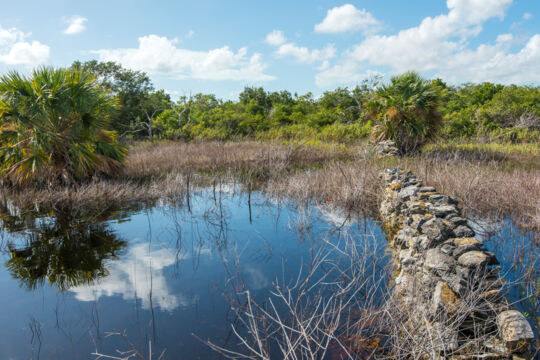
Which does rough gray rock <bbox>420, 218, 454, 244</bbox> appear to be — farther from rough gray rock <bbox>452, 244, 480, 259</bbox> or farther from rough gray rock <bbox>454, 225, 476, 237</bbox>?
rough gray rock <bbox>452, 244, 480, 259</bbox>

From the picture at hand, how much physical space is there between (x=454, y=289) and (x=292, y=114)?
79.1 ft

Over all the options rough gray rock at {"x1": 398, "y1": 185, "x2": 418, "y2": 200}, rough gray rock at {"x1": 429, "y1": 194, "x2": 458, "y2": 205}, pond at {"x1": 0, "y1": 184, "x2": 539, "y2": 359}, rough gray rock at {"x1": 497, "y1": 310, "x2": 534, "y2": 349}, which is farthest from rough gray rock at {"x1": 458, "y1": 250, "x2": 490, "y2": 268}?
rough gray rock at {"x1": 398, "y1": 185, "x2": 418, "y2": 200}

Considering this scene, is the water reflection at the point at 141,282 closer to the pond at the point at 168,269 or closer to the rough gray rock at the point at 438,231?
the pond at the point at 168,269

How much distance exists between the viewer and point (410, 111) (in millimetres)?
13680

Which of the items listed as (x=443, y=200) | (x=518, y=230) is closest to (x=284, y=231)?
(x=443, y=200)

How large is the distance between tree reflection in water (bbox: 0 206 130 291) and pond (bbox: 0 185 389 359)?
0.02m

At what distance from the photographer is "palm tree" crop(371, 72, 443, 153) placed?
13.6 metres

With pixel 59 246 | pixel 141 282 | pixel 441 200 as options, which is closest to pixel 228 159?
pixel 59 246

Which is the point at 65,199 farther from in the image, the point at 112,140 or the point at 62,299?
the point at 62,299

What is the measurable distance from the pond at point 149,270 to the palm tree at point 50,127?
1.46 meters

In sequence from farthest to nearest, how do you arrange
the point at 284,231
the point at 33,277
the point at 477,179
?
the point at 477,179 → the point at 284,231 → the point at 33,277

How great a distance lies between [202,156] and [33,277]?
10719 mm

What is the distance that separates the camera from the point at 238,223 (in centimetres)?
708

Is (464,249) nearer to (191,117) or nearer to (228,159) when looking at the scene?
(228,159)
